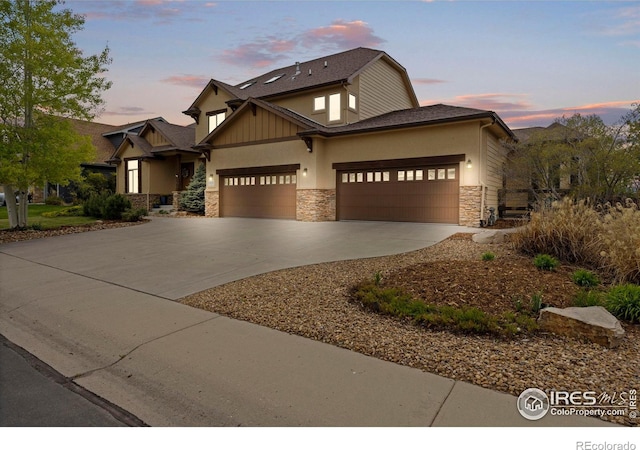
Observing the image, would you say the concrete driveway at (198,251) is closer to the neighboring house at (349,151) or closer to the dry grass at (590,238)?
the neighboring house at (349,151)

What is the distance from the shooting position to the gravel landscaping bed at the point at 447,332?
2992mm

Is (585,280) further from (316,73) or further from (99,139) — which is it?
(99,139)

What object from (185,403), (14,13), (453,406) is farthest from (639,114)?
(14,13)

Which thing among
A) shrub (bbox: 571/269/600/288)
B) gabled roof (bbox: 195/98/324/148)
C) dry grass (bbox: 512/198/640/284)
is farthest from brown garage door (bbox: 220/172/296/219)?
shrub (bbox: 571/269/600/288)

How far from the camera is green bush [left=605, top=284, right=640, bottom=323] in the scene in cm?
410

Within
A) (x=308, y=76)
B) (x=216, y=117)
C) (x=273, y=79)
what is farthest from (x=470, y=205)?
(x=216, y=117)

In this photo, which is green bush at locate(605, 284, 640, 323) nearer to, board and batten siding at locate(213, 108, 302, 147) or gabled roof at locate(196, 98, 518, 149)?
gabled roof at locate(196, 98, 518, 149)

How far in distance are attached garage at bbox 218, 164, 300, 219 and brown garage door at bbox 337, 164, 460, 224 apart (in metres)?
2.51

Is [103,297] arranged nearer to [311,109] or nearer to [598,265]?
[598,265]

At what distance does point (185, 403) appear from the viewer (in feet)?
9.12

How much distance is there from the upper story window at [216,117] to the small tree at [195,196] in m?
3.51

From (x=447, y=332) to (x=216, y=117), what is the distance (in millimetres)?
22312

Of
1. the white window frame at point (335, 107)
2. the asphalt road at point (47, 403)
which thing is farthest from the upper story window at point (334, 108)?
the asphalt road at point (47, 403)

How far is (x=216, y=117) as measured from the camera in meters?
23.2
